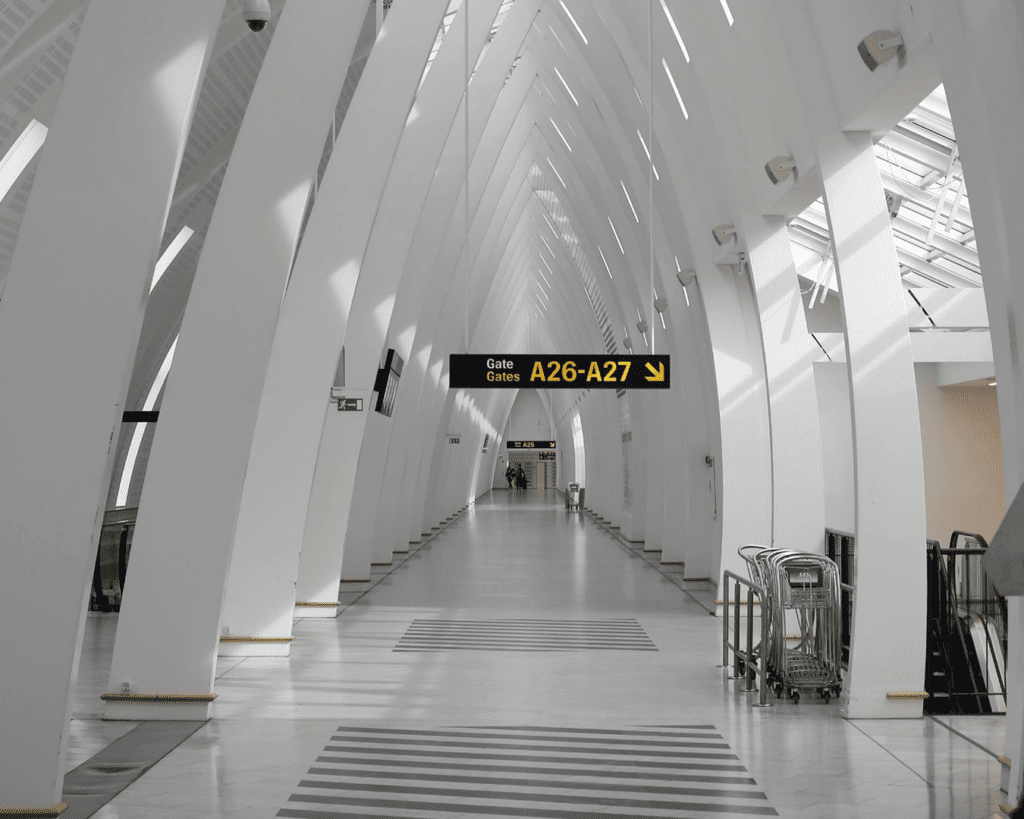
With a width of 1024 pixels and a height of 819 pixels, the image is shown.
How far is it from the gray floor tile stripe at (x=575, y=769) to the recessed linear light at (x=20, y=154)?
28.0 feet

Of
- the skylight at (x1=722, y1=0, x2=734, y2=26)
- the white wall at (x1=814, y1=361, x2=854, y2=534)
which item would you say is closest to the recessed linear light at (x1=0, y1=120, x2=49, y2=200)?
the skylight at (x1=722, y1=0, x2=734, y2=26)

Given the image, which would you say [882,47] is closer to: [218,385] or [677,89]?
[218,385]

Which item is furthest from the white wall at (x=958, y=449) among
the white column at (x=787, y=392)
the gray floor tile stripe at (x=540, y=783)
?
the gray floor tile stripe at (x=540, y=783)

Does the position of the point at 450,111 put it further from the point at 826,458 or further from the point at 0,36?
the point at 826,458

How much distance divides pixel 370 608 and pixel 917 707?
26.7 ft

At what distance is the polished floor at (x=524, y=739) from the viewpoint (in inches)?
227

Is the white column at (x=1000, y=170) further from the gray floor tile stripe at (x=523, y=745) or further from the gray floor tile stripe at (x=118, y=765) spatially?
the gray floor tile stripe at (x=118, y=765)

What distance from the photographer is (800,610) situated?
30.0 ft

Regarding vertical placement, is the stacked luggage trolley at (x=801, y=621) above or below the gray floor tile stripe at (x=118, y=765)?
above

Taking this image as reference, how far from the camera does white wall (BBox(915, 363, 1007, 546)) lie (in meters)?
22.4

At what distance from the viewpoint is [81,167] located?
17.6 feet

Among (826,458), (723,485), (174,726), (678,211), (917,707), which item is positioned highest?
(678,211)

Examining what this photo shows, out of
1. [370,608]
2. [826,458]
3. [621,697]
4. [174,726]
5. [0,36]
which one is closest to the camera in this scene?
[174,726]

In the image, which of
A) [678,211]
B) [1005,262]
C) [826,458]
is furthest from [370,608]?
[826,458]
